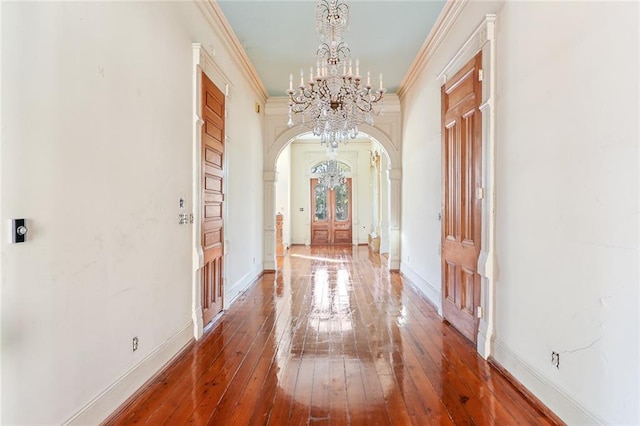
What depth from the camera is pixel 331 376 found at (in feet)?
8.31

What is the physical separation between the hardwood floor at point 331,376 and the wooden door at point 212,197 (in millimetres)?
326

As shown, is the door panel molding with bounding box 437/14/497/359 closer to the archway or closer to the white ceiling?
the white ceiling

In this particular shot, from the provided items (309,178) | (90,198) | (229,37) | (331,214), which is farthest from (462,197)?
(309,178)

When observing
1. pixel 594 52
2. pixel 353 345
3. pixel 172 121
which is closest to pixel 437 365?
pixel 353 345

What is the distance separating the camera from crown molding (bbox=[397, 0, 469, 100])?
3537mm

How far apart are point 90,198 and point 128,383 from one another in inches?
48.1

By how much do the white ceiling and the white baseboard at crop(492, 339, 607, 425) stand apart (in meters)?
3.42

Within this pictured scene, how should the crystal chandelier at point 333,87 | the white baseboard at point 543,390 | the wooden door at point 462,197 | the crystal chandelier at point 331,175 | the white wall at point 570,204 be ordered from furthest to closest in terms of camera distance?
the crystal chandelier at point 331,175 → the crystal chandelier at point 333,87 → the wooden door at point 462,197 → the white baseboard at point 543,390 → the white wall at point 570,204

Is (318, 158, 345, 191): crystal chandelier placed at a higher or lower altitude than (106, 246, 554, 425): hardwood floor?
higher

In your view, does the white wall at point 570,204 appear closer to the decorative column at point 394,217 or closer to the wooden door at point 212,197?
the wooden door at point 212,197

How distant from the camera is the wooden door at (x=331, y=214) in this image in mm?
12078

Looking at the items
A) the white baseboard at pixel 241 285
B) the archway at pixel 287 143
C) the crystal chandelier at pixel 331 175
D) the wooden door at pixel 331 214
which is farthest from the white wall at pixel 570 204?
the wooden door at pixel 331 214

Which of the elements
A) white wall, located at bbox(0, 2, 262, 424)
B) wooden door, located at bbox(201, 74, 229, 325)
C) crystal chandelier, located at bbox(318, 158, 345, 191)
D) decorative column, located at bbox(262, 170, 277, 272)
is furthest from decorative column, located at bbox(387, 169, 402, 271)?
crystal chandelier, located at bbox(318, 158, 345, 191)

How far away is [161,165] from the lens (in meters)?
2.66
